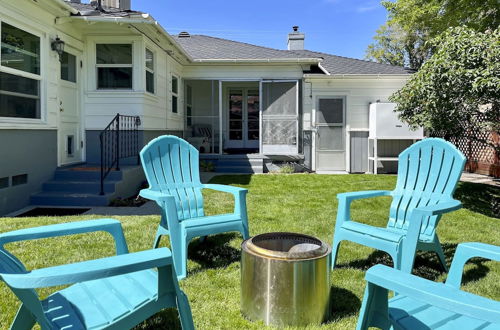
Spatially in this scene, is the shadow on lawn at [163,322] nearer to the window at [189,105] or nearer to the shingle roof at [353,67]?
the window at [189,105]

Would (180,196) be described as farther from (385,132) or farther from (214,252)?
(385,132)

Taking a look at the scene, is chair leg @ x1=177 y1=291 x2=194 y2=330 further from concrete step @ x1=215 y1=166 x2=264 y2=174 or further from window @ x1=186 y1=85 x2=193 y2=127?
window @ x1=186 y1=85 x2=193 y2=127

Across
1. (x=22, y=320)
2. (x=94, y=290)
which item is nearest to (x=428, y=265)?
(x=94, y=290)

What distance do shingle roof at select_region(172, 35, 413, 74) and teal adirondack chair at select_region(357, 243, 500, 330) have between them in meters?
9.68

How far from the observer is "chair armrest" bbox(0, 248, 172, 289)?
1368 millimetres

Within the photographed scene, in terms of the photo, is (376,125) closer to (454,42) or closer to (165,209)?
(454,42)

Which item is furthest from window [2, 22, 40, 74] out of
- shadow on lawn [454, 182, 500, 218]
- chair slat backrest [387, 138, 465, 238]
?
shadow on lawn [454, 182, 500, 218]

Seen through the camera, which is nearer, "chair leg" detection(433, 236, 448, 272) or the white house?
"chair leg" detection(433, 236, 448, 272)

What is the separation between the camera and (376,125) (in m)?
10.4

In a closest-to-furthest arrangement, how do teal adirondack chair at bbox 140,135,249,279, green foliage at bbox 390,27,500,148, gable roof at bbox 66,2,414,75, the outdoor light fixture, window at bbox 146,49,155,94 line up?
1. teal adirondack chair at bbox 140,135,249,279
2. green foliage at bbox 390,27,500,148
3. the outdoor light fixture
4. window at bbox 146,49,155,94
5. gable roof at bbox 66,2,414,75

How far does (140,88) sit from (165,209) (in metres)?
5.10

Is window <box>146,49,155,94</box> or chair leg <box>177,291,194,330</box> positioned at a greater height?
window <box>146,49,155,94</box>

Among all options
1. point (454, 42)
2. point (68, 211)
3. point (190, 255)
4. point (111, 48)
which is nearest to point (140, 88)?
point (111, 48)

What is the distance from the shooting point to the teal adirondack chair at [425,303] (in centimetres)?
127
